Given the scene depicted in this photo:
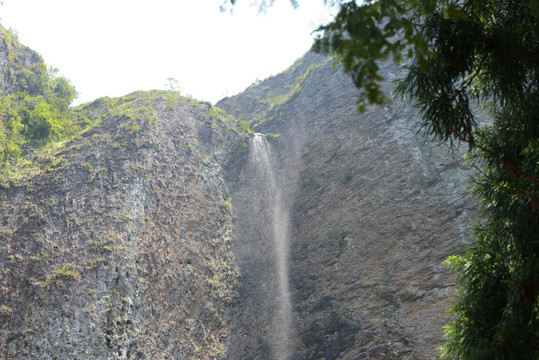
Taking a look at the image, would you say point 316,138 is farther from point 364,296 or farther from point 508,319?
point 508,319

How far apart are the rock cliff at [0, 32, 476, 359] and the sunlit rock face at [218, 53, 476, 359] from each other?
0.06 metres

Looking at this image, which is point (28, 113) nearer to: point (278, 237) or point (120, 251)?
point (120, 251)

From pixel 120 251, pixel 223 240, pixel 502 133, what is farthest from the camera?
pixel 223 240

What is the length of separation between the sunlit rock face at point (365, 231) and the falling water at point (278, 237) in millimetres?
320

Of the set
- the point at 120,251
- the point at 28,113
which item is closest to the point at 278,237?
the point at 120,251

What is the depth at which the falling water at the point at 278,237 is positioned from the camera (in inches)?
521

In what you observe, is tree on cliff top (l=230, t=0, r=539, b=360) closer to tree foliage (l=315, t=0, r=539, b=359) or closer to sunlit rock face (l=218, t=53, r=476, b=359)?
tree foliage (l=315, t=0, r=539, b=359)

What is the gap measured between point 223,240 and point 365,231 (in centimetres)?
559

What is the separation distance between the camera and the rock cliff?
10711 mm

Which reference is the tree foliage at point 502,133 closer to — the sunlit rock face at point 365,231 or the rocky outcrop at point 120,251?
the sunlit rock face at point 365,231

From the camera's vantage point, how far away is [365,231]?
14.7 metres

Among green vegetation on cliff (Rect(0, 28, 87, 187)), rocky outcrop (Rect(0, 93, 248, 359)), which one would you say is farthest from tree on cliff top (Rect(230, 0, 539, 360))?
green vegetation on cliff (Rect(0, 28, 87, 187))

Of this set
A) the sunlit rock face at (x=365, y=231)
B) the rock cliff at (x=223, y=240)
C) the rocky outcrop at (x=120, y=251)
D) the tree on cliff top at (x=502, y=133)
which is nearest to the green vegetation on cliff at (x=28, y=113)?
the rock cliff at (x=223, y=240)

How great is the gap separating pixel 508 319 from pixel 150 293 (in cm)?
990
